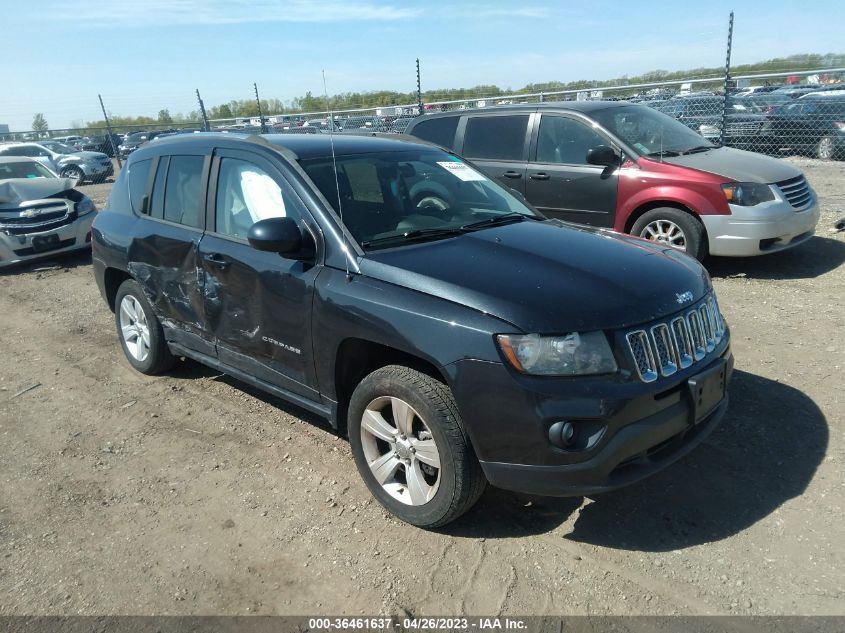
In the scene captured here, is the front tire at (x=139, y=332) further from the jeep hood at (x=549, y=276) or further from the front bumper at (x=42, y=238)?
the front bumper at (x=42, y=238)

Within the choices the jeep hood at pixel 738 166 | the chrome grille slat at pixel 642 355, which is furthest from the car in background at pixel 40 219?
the chrome grille slat at pixel 642 355

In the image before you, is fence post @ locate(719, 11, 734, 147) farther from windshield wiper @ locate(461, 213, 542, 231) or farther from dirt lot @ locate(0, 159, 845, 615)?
windshield wiper @ locate(461, 213, 542, 231)

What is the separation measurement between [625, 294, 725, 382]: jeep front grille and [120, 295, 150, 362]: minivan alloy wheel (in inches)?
146

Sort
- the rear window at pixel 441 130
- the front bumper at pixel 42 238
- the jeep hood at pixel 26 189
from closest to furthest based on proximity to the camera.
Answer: the rear window at pixel 441 130
the front bumper at pixel 42 238
the jeep hood at pixel 26 189

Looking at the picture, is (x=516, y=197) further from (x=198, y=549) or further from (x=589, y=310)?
(x=198, y=549)

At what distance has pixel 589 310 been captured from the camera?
277 centimetres

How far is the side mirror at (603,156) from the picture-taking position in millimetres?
6855

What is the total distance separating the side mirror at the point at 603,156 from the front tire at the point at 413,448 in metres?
4.65

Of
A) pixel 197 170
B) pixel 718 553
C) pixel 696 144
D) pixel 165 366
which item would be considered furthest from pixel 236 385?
pixel 696 144

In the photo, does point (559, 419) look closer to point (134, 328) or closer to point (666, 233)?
point (134, 328)

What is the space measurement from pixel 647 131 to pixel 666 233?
4.23 feet

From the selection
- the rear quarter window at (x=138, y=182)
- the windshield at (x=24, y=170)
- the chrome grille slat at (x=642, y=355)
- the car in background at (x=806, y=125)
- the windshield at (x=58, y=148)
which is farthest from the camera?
the windshield at (x=58, y=148)

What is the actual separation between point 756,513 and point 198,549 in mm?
2685

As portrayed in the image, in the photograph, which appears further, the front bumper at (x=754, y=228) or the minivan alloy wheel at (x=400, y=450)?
the front bumper at (x=754, y=228)
